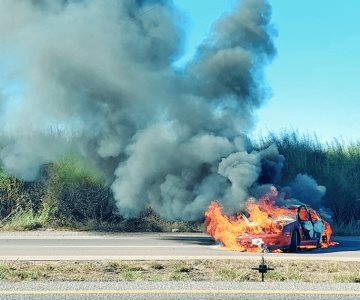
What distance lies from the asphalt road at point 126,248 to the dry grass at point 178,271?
1.12 metres

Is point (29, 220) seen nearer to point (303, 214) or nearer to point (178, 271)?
point (303, 214)

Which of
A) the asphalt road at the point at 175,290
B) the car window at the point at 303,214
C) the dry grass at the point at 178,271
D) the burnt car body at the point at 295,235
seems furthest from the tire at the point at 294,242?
the asphalt road at the point at 175,290

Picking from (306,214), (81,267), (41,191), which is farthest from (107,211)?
(81,267)

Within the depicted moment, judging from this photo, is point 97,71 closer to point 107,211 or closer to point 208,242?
point 107,211

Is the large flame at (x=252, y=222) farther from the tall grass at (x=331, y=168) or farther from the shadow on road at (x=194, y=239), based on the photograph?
the tall grass at (x=331, y=168)

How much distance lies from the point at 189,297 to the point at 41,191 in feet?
57.9

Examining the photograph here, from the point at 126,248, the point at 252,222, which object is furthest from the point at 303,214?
the point at 126,248

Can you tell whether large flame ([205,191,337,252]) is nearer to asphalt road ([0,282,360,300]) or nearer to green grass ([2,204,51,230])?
asphalt road ([0,282,360,300])

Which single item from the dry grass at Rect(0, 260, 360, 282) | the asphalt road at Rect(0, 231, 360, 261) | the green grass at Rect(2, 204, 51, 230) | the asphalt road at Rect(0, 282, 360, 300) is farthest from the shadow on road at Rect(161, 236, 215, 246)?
the asphalt road at Rect(0, 282, 360, 300)

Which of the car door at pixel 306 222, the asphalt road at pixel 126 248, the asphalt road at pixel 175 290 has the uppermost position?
the car door at pixel 306 222

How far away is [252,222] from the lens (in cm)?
1509

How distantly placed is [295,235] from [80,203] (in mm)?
10679

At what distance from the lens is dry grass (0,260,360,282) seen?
9.34m

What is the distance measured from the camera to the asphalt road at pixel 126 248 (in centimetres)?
1303
